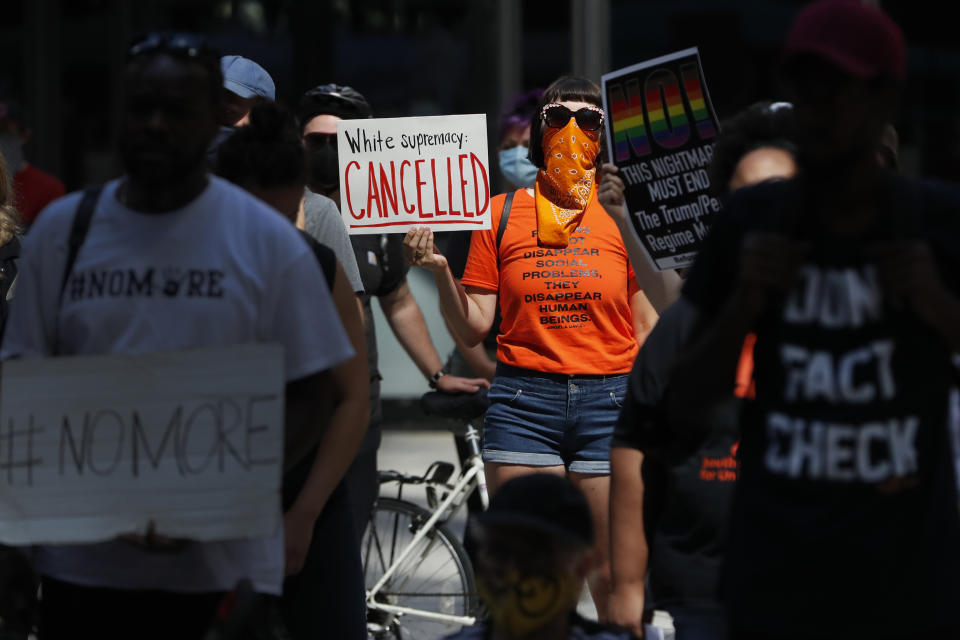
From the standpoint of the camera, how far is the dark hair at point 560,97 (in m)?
5.09

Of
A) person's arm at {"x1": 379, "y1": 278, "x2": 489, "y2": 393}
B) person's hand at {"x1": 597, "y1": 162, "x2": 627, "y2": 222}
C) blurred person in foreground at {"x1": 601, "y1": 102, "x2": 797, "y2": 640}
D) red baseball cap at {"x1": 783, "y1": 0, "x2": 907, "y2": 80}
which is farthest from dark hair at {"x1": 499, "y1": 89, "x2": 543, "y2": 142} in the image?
red baseball cap at {"x1": 783, "y1": 0, "x2": 907, "y2": 80}

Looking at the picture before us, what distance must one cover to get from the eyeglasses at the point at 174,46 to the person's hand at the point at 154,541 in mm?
871

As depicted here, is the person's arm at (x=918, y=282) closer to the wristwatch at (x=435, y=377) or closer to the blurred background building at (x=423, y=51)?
the wristwatch at (x=435, y=377)

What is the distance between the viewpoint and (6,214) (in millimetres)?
4746

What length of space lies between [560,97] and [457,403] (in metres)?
1.36

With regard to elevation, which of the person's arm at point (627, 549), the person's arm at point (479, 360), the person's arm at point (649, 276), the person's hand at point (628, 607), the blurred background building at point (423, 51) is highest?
the blurred background building at point (423, 51)

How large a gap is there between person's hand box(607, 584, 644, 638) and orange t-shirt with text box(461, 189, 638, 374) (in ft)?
5.32

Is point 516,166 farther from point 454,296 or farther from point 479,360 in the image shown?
point 454,296

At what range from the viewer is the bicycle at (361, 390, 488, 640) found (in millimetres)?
5918

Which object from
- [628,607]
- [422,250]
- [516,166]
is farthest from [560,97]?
[628,607]

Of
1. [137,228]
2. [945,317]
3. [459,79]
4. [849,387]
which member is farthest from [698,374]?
[459,79]

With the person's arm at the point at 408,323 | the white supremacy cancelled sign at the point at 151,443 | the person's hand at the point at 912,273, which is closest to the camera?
the person's hand at the point at 912,273

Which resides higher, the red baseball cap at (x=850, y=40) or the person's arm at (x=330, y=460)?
the red baseball cap at (x=850, y=40)

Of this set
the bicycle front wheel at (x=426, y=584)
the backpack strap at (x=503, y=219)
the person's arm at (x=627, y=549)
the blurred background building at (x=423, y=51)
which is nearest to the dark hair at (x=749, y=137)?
the person's arm at (x=627, y=549)
